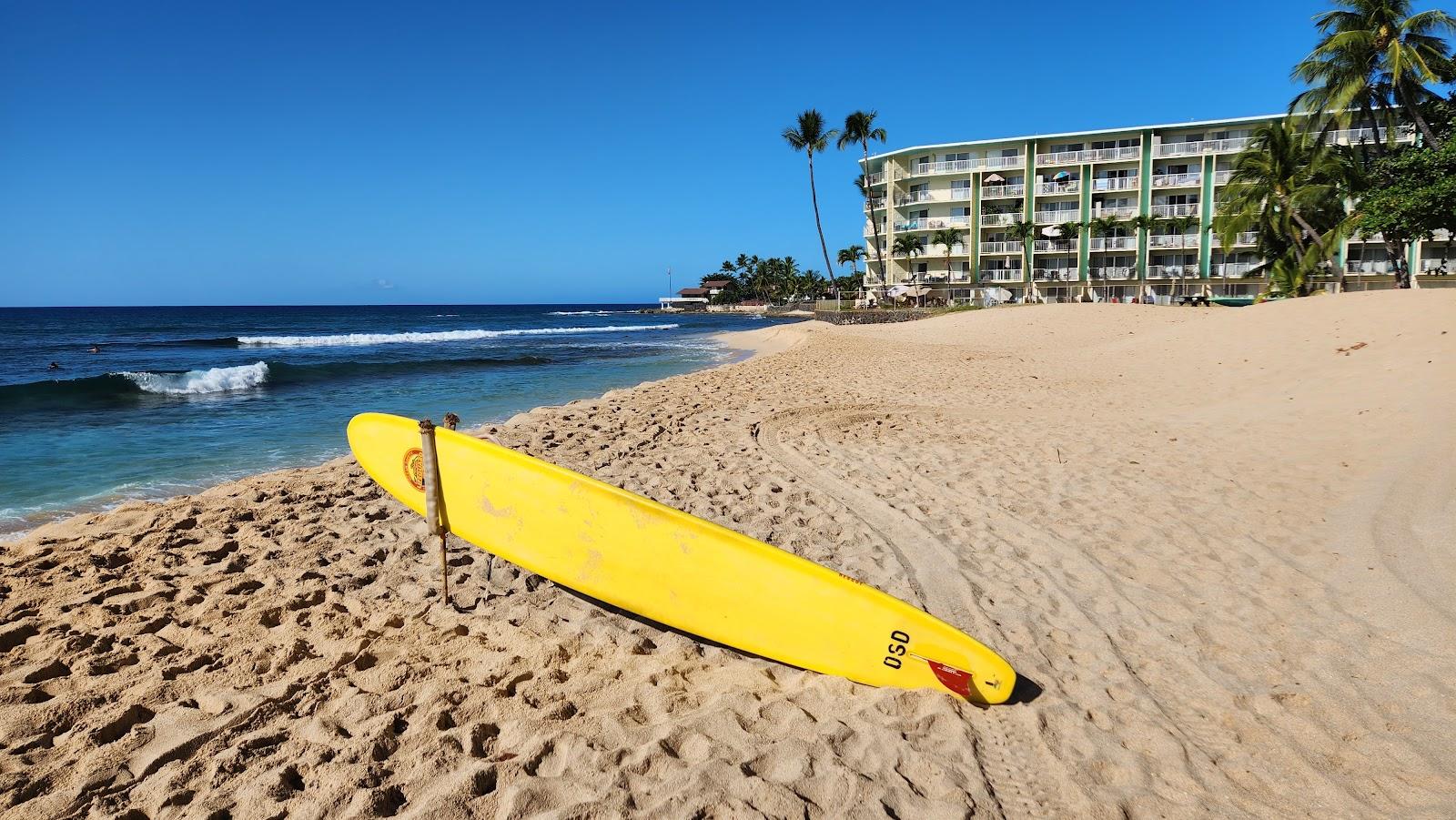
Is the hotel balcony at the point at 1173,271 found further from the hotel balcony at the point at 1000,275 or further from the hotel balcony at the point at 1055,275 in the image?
the hotel balcony at the point at 1000,275

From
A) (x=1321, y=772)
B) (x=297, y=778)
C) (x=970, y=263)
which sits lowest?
(x=1321, y=772)

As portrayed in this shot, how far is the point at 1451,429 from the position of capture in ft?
22.0

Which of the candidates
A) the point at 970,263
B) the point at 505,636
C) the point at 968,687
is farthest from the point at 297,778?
the point at 970,263

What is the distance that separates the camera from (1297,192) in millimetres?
25125

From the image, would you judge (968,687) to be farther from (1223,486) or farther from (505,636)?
(1223,486)

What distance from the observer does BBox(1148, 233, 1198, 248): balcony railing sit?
46344 millimetres

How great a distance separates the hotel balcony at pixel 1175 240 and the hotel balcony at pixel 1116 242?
97cm

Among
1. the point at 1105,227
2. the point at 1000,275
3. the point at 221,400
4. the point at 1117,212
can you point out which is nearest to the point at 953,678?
the point at 221,400

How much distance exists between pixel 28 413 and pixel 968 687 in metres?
17.6

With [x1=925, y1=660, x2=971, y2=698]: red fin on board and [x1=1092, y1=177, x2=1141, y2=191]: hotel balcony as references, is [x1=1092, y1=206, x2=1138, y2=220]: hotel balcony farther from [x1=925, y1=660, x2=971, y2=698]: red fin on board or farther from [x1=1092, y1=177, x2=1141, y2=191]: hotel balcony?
[x1=925, y1=660, x2=971, y2=698]: red fin on board

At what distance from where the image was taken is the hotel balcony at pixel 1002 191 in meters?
49.3

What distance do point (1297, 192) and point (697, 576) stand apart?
103ft

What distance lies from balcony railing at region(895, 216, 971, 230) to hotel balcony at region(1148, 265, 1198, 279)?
12619 mm

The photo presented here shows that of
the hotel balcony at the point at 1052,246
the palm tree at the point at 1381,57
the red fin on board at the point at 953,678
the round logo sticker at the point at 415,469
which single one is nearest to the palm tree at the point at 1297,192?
the palm tree at the point at 1381,57
